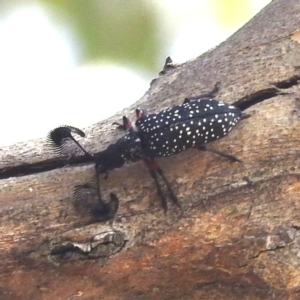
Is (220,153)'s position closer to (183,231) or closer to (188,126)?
(188,126)

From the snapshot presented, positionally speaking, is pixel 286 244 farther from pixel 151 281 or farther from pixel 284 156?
pixel 151 281

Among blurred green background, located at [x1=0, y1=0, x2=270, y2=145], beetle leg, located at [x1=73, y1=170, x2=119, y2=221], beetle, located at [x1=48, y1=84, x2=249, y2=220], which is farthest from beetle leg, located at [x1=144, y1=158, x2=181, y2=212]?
blurred green background, located at [x1=0, y1=0, x2=270, y2=145]

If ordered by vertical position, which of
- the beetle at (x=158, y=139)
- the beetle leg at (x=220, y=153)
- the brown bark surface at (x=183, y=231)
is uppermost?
the beetle at (x=158, y=139)

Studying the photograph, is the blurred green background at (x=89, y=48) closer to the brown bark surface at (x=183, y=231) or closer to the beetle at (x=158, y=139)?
the beetle at (x=158, y=139)

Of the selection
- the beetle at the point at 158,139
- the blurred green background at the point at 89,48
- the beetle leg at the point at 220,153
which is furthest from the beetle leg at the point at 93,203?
the blurred green background at the point at 89,48

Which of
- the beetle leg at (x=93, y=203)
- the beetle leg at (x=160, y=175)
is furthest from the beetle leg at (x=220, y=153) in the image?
the beetle leg at (x=93, y=203)

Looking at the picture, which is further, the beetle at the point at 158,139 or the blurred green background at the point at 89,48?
the blurred green background at the point at 89,48

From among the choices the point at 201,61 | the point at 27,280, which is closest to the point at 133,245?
the point at 27,280

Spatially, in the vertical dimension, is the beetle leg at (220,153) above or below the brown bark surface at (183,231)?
above
